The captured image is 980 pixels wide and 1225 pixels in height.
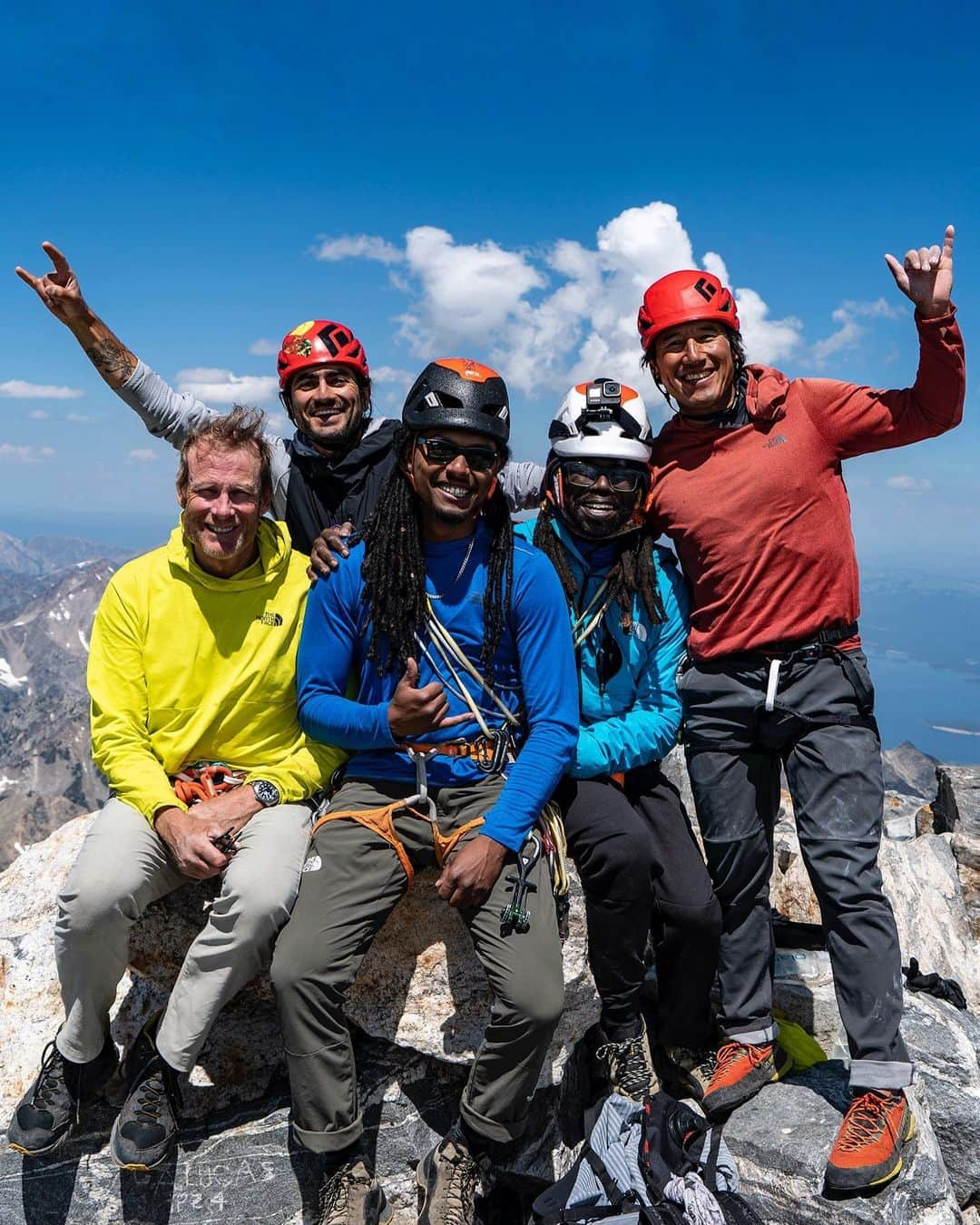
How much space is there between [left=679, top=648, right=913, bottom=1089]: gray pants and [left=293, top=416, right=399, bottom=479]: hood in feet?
12.0

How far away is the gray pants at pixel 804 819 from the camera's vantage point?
19.8 ft

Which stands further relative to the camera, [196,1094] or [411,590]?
[196,1094]

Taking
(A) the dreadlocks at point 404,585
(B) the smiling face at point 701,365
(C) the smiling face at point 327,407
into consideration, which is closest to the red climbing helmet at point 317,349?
(C) the smiling face at point 327,407

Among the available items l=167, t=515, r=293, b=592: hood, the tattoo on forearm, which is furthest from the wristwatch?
the tattoo on forearm

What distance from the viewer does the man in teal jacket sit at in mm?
6367

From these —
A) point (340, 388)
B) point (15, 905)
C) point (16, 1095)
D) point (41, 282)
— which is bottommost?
point (16, 1095)

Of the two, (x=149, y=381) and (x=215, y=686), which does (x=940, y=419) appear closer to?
(x=215, y=686)

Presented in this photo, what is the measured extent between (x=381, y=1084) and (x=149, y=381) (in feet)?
22.4

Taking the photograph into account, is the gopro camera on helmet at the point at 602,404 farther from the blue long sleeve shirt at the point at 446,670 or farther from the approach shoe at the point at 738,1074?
the approach shoe at the point at 738,1074

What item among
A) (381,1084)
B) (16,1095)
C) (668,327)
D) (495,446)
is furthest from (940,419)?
(16,1095)

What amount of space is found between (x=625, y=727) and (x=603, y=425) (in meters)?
2.51

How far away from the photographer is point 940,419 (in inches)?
247

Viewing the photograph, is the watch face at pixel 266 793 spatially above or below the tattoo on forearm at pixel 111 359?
below

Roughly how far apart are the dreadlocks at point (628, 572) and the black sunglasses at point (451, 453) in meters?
1.00
